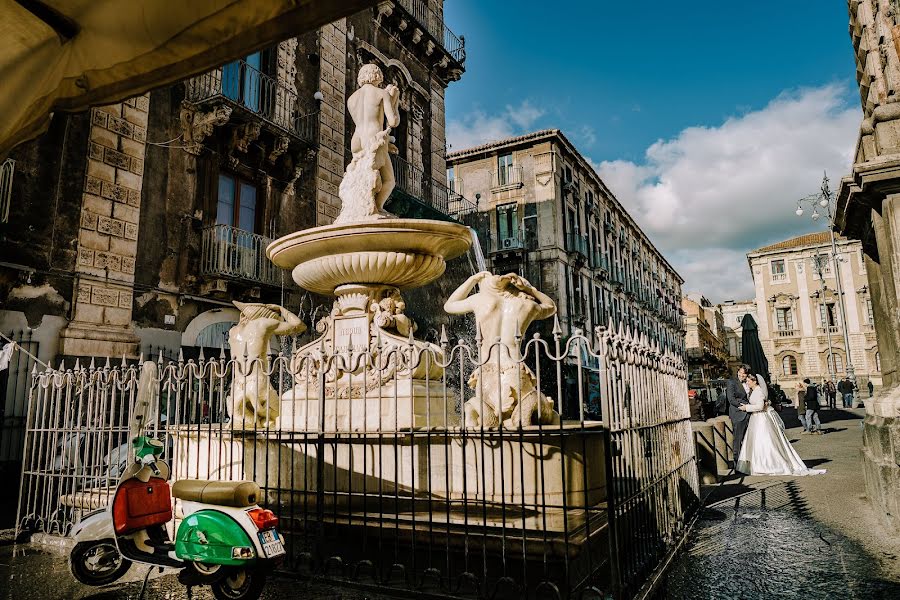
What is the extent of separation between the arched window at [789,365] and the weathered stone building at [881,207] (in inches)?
2172

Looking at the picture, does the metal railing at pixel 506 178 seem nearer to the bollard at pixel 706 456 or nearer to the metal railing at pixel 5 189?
the bollard at pixel 706 456

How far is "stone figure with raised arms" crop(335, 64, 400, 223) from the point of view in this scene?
7102 millimetres

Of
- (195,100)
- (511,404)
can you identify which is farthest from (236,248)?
(511,404)

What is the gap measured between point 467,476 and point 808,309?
59211mm

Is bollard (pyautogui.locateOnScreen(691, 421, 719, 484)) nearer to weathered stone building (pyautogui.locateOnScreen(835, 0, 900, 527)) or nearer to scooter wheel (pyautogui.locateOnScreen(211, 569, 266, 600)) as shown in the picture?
weathered stone building (pyautogui.locateOnScreen(835, 0, 900, 527))

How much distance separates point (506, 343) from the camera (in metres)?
4.96

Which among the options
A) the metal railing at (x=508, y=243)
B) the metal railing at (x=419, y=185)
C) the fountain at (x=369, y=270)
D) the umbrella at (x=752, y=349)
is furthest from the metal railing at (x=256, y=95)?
the metal railing at (x=508, y=243)

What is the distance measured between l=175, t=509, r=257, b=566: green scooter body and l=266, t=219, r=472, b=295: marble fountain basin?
10.2 ft

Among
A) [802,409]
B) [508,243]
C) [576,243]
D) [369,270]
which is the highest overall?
[576,243]

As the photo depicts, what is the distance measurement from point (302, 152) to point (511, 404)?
12134 mm

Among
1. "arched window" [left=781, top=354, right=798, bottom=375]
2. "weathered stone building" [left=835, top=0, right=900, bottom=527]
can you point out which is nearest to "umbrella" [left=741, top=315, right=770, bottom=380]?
"weathered stone building" [left=835, top=0, right=900, bottom=527]

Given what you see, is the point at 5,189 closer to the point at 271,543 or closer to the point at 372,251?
the point at 372,251

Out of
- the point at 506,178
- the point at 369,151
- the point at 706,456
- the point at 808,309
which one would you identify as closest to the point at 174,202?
the point at 369,151

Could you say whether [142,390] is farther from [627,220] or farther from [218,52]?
[627,220]
